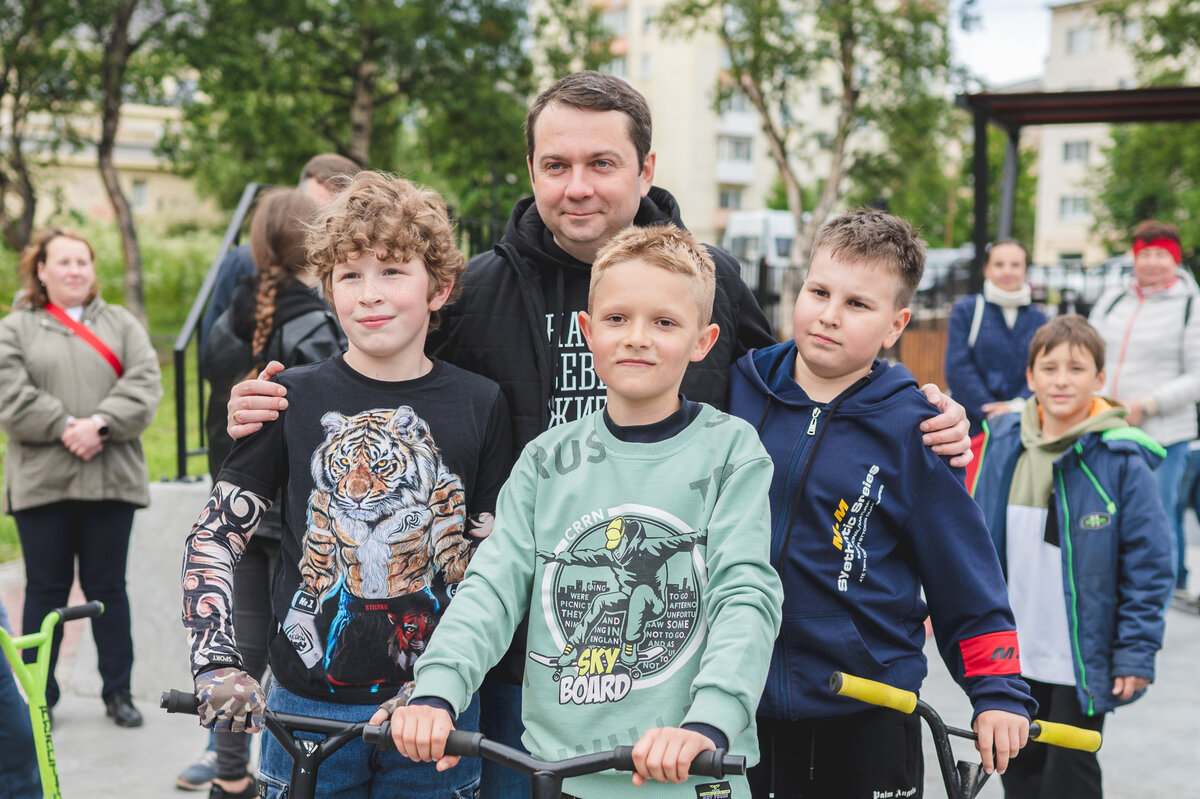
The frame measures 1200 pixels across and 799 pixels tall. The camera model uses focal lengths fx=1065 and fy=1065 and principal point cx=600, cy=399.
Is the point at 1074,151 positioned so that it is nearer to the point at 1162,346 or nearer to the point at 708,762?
the point at 1162,346

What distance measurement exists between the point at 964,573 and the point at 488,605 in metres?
1.05

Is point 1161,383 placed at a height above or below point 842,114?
below

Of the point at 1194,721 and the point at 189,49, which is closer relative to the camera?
the point at 1194,721

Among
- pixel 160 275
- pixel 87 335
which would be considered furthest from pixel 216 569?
pixel 160 275

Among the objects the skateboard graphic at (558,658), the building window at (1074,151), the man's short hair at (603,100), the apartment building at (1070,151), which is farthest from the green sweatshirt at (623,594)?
the building window at (1074,151)

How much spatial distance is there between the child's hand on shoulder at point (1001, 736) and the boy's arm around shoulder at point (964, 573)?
0.06 m

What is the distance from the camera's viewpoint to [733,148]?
56.7 m

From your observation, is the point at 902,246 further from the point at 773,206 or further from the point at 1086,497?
the point at 773,206

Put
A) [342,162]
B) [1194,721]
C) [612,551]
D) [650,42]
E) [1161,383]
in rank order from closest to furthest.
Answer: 1. [612,551]
2. [342,162]
3. [1194,721]
4. [1161,383]
5. [650,42]

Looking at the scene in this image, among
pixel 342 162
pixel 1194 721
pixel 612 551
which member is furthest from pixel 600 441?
pixel 1194 721

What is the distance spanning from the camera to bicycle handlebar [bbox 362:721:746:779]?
1.56m

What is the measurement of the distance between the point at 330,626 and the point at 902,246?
4.86ft

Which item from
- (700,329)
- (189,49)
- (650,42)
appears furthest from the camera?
(650,42)

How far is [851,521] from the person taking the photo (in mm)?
2270
